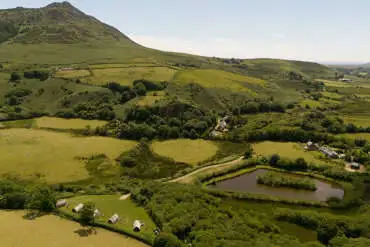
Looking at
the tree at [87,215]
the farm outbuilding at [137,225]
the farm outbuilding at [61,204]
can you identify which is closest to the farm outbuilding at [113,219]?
the tree at [87,215]

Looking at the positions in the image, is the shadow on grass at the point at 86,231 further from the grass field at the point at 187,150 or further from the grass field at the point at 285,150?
the grass field at the point at 285,150

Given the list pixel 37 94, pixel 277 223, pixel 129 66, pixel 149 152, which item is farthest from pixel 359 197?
pixel 129 66

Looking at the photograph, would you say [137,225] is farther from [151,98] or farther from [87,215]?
[151,98]

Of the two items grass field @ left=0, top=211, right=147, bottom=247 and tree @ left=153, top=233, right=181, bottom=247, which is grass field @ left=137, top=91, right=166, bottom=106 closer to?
grass field @ left=0, top=211, right=147, bottom=247

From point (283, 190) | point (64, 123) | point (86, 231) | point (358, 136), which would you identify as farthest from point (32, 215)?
point (358, 136)

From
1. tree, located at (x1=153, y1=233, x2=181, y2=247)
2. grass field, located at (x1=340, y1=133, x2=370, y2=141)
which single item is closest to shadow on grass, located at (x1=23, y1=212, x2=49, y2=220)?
tree, located at (x1=153, y1=233, x2=181, y2=247)

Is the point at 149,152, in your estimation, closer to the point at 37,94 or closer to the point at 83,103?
the point at 83,103
